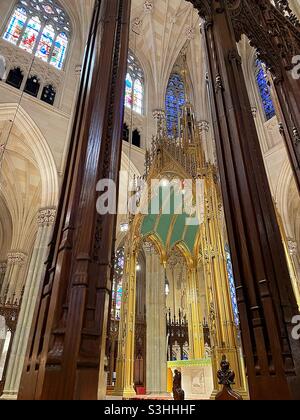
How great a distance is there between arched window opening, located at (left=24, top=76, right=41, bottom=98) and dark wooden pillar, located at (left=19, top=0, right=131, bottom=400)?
9336 mm

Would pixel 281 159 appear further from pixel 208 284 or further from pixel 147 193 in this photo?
pixel 208 284

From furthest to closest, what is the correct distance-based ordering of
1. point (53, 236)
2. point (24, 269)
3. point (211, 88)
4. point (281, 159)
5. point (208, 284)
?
point (24, 269)
point (281, 159)
point (208, 284)
point (211, 88)
point (53, 236)

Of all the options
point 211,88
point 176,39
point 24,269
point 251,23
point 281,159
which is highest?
point 176,39

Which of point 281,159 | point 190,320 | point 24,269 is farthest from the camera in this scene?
point 24,269

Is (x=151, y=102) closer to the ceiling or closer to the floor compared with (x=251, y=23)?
closer to the ceiling

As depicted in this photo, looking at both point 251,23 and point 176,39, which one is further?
point 176,39

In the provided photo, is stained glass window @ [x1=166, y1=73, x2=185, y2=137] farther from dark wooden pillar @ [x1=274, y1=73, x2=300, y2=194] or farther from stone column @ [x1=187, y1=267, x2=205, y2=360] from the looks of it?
dark wooden pillar @ [x1=274, y1=73, x2=300, y2=194]

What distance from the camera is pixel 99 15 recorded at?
8.88 feet

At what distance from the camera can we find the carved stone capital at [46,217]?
28.6 feet

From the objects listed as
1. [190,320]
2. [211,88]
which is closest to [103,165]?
[211,88]

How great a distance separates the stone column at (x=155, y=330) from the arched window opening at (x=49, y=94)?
6.61m

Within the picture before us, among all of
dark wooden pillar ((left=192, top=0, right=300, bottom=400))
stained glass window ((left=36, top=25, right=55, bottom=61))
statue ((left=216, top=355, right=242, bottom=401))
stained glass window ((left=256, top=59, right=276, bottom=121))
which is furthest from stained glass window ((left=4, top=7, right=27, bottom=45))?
statue ((left=216, top=355, right=242, bottom=401))

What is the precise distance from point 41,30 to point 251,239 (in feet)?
43.2

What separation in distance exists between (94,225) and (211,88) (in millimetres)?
2406
